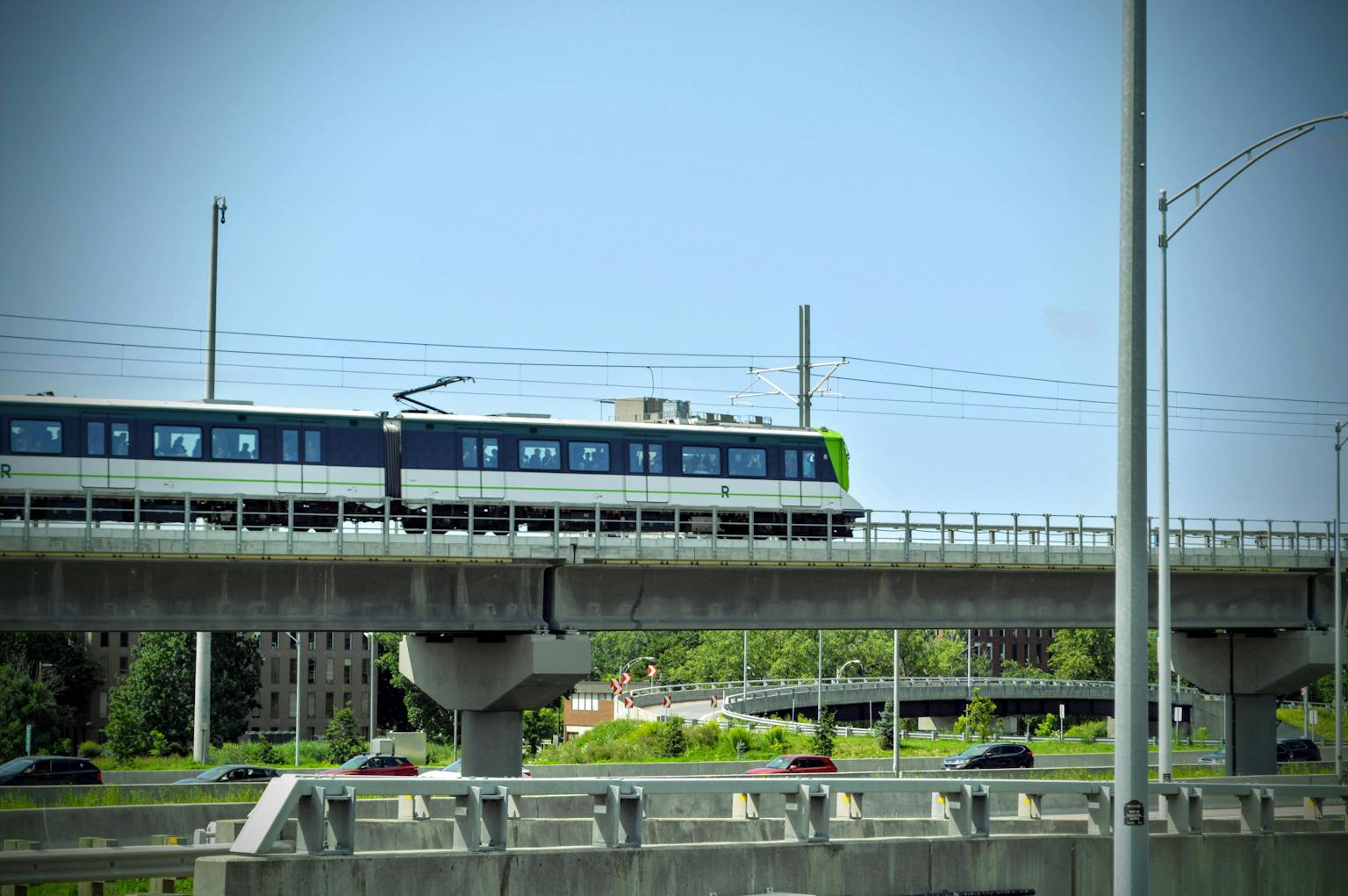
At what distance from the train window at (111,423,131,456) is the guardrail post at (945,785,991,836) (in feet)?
92.8

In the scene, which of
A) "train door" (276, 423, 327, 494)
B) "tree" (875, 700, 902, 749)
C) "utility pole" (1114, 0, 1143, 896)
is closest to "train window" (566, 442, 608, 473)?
"train door" (276, 423, 327, 494)

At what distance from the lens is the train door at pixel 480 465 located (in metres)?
43.5

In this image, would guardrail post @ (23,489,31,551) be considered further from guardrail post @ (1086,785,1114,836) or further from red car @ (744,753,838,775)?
guardrail post @ (1086,785,1114,836)

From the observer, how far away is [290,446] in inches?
1636

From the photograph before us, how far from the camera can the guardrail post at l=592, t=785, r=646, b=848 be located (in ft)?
49.0

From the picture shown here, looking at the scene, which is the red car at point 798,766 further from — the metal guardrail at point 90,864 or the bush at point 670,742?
the metal guardrail at point 90,864

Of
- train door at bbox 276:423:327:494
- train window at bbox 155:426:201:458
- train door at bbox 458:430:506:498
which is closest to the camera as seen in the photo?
train window at bbox 155:426:201:458

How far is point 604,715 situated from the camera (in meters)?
121

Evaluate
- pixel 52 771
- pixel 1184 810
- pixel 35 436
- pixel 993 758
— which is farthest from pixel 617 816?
pixel 993 758

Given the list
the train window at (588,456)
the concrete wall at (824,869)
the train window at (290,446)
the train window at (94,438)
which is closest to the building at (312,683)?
the train window at (588,456)

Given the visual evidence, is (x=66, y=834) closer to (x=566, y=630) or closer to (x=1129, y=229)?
(x=566, y=630)

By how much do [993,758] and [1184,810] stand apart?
38.6m

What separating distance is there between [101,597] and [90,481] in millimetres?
6164

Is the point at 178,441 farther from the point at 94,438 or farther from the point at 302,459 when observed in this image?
the point at 302,459
